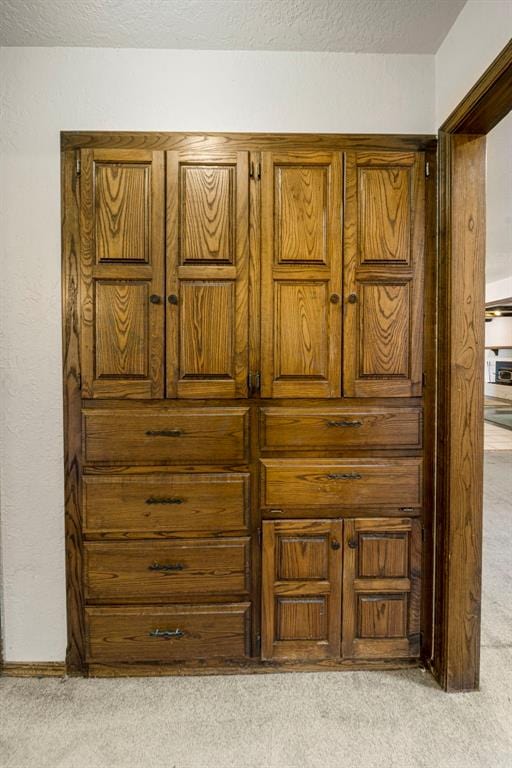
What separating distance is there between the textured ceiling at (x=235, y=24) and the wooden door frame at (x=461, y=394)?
1.27 feet

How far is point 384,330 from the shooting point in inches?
69.5

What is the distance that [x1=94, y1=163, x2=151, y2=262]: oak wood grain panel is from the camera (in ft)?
5.60

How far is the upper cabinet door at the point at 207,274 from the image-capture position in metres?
1.72

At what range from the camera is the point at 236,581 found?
1771 millimetres

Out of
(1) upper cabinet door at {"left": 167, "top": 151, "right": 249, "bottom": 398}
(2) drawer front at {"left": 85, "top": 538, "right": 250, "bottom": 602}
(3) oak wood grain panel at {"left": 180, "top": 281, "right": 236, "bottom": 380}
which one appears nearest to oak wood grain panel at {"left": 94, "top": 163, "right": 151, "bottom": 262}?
(1) upper cabinet door at {"left": 167, "top": 151, "right": 249, "bottom": 398}

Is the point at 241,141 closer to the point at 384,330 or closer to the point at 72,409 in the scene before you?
the point at 384,330

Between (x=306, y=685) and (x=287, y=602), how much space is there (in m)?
0.31

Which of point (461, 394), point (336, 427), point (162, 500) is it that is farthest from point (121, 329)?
point (461, 394)

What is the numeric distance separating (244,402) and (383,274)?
29.8 inches

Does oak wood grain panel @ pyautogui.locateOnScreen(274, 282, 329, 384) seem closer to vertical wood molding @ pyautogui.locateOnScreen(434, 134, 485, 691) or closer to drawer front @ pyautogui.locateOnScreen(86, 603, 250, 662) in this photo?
vertical wood molding @ pyautogui.locateOnScreen(434, 134, 485, 691)

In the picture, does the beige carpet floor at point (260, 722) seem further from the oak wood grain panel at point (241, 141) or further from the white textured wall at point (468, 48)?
the white textured wall at point (468, 48)

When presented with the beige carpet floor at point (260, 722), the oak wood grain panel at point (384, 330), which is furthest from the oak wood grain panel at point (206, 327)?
the beige carpet floor at point (260, 722)

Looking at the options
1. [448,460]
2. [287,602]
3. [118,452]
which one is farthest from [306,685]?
[118,452]

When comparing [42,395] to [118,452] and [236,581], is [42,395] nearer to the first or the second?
[118,452]
